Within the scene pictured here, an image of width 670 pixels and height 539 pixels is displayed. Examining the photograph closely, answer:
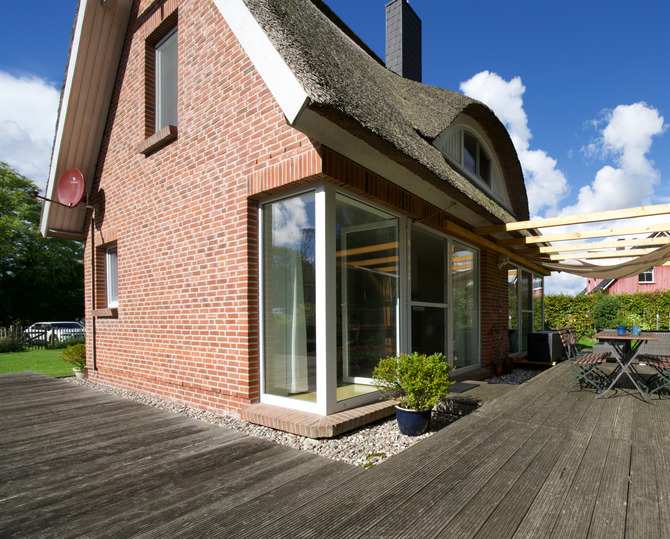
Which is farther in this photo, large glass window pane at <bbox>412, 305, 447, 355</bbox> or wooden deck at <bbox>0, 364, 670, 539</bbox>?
large glass window pane at <bbox>412, 305, 447, 355</bbox>

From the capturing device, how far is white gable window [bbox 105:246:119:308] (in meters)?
7.36

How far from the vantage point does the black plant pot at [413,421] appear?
388cm

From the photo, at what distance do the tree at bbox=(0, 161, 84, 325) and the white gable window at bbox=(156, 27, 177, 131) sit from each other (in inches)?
942

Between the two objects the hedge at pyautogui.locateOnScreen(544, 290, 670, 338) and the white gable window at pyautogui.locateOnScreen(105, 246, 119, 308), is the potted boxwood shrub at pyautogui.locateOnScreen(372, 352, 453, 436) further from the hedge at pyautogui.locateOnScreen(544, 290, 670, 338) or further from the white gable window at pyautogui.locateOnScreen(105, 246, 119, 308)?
the hedge at pyautogui.locateOnScreen(544, 290, 670, 338)

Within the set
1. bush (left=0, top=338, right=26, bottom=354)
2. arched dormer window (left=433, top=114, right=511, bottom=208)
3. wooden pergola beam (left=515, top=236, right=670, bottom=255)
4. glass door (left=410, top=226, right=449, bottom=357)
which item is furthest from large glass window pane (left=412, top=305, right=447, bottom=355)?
bush (left=0, top=338, right=26, bottom=354)

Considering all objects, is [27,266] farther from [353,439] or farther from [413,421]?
[413,421]

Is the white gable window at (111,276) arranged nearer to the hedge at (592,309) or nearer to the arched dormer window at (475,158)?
the arched dormer window at (475,158)

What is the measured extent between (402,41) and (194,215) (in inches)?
309

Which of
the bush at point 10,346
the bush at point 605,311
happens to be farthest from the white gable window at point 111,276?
the bush at point 605,311

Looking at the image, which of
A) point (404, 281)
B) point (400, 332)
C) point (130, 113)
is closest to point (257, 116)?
point (404, 281)

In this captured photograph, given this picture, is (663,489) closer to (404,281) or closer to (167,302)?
(404,281)

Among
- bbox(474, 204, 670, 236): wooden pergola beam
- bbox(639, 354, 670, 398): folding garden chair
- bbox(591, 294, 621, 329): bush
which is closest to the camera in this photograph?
bbox(639, 354, 670, 398): folding garden chair

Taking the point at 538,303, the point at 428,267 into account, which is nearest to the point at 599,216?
the point at 428,267

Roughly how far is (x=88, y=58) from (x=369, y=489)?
809cm
